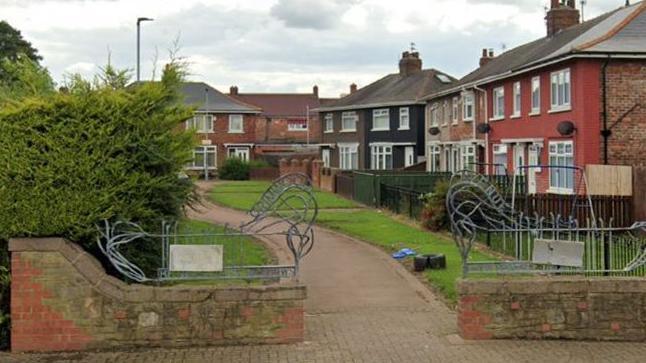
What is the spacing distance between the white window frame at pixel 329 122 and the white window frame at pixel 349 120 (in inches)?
77.7

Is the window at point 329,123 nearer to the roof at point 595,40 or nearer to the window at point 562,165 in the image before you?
the roof at point 595,40

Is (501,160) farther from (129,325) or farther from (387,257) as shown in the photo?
(129,325)

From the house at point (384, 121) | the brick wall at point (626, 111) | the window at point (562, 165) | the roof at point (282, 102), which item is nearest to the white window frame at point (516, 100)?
the window at point (562, 165)

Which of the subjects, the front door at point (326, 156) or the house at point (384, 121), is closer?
the house at point (384, 121)

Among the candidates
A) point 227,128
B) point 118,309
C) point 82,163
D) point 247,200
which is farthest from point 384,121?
point 118,309

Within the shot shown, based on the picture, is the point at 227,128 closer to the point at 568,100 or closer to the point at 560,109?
the point at 560,109

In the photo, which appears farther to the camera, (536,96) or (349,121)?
(349,121)

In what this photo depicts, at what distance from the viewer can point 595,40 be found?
25.0 metres

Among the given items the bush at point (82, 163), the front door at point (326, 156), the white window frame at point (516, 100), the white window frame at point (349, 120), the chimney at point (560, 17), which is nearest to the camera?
the bush at point (82, 163)

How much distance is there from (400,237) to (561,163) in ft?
31.3

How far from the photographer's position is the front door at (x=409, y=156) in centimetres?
5144

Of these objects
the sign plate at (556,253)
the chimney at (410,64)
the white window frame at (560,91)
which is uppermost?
the chimney at (410,64)

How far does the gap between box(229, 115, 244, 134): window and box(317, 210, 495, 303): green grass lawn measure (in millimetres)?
38763

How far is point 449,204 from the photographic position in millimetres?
9727
